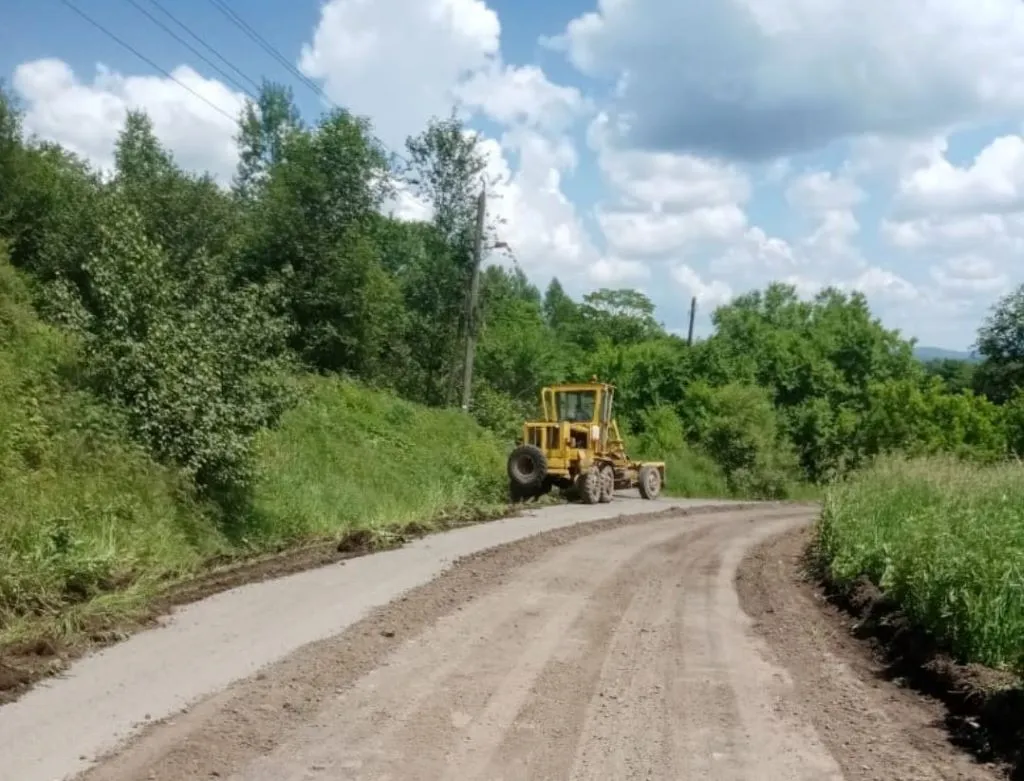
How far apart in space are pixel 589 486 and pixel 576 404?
8.27 feet

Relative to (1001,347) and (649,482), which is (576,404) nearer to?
(649,482)

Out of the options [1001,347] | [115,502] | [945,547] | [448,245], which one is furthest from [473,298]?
[1001,347]

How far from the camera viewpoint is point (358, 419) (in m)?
29.7

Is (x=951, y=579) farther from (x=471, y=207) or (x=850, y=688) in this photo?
(x=471, y=207)

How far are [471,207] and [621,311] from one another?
49.0 metres

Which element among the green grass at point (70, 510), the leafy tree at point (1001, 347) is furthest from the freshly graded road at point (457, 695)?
the leafy tree at point (1001, 347)

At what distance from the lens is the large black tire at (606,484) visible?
1164 inches

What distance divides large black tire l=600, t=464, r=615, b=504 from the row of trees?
25.4 ft

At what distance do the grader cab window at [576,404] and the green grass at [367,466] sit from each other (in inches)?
107

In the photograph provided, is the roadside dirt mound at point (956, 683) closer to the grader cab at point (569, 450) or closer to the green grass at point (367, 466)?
the green grass at point (367, 466)

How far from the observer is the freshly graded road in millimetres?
6656

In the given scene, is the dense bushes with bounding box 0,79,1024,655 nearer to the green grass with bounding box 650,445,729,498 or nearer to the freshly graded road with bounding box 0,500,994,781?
the green grass with bounding box 650,445,729,498

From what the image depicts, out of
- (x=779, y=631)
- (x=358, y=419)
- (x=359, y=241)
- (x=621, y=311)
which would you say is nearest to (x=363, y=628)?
(x=779, y=631)

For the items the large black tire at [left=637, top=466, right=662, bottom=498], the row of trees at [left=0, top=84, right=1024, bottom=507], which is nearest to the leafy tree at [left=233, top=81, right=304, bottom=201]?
the row of trees at [left=0, top=84, right=1024, bottom=507]
